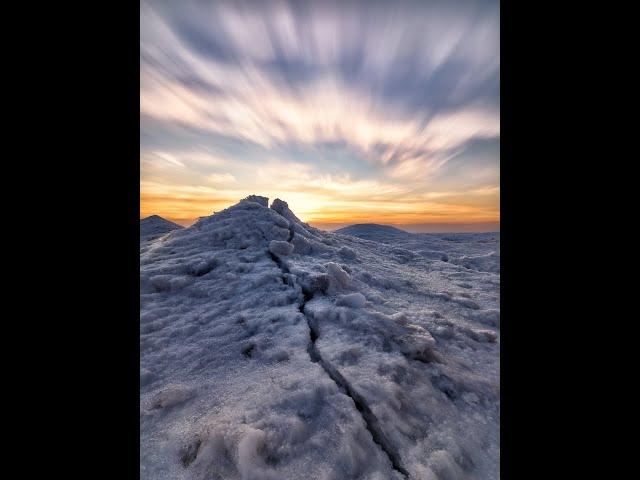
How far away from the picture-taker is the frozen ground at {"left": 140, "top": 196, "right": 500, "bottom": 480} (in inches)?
69.3

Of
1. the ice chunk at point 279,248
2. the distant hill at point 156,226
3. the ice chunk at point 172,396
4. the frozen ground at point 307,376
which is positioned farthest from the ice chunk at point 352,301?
the distant hill at point 156,226

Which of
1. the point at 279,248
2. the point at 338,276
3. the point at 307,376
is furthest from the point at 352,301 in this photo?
the point at 279,248

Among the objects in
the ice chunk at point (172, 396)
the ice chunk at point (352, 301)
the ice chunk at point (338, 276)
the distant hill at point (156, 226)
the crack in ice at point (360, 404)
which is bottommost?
the ice chunk at point (172, 396)

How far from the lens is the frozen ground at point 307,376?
69.3 inches

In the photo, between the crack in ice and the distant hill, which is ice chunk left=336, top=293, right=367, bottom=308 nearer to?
the crack in ice

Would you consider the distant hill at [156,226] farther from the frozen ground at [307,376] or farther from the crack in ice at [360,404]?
the crack in ice at [360,404]

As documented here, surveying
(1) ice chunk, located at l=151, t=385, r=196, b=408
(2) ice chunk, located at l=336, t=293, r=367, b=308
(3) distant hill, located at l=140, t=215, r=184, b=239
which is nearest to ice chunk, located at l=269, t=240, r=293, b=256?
(2) ice chunk, located at l=336, t=293, r=367, b=308

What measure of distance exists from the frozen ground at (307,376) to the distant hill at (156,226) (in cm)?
479

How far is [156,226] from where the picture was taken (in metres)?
10.5
